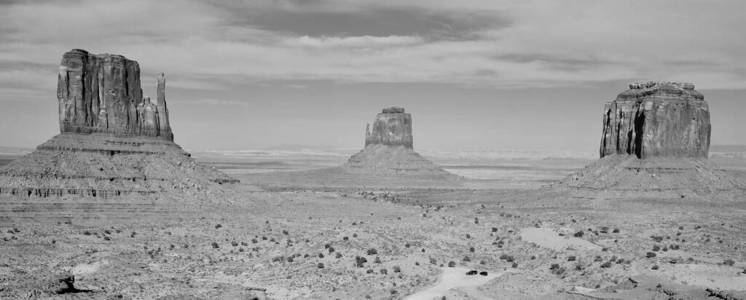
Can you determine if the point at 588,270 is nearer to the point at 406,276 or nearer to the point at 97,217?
the point at 406,276

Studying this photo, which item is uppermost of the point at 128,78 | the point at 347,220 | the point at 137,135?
the point at 128,78

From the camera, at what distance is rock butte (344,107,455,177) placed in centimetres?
14325

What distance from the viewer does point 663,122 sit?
8312 centimetres

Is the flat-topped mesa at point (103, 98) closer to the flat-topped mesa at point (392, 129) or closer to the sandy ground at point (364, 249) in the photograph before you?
the sandy ground at point (364, 249)

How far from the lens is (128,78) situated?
71438 millimetres

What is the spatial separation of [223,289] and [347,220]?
3086 cm

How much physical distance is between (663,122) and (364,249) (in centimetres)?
5452

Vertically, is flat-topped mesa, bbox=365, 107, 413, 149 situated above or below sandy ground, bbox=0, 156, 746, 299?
above

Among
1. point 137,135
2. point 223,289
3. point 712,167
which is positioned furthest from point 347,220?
point 712,167

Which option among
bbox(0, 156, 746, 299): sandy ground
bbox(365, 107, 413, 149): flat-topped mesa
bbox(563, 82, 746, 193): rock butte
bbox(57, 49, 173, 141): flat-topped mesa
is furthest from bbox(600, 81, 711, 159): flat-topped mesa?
bbox(365, 107, 413, 149): flat-topped mesa

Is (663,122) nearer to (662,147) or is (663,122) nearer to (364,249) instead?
(662,147)

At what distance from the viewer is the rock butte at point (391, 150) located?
470 ft

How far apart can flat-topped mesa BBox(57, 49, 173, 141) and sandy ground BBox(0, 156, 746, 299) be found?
35.6ft

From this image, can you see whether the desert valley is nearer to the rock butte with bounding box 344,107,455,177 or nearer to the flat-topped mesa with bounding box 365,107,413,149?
the rock butte with bounding box 344,107,455,177
